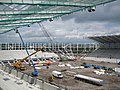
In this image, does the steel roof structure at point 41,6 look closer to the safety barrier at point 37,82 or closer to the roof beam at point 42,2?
the roof beam at point 42,2

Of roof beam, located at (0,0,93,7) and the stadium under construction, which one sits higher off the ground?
roof beam, located at (0,0,93,7)

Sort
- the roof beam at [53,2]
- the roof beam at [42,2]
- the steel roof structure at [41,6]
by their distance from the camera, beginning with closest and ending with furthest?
the roof beam at [42,2]
the roof beam at [53,2]
the steel roof structure at [41,6]

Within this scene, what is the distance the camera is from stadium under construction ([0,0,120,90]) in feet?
67.5

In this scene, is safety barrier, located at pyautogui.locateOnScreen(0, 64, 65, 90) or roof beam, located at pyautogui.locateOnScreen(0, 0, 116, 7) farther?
safety barrier, located at pyautogui.locateOnScreen(0, 64, 65, 90)

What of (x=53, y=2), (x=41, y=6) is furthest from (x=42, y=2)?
(x=41, y=6)

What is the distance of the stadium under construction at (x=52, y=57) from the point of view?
20.6 m

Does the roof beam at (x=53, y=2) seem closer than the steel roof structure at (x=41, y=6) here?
Yes

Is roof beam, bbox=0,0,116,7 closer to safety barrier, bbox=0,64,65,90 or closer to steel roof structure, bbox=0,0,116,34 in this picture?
steel roof structure, bbox=0,0,116,34

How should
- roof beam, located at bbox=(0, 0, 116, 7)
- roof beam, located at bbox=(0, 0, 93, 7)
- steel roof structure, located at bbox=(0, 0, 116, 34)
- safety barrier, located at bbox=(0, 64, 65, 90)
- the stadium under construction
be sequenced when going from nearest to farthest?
roof beam, located at bbox=(0, 0, 93, 7) → roof beam, located at bbox=(0, 0, 116, 7) → steel roof structure, located at bbox=(0, 0, 116, 34) → the stadium under construction → safety barrier, located at bbox=(0, 64, 65, 90)

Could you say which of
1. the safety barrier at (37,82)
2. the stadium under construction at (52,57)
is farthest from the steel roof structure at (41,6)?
the safety barrier at (37,82)

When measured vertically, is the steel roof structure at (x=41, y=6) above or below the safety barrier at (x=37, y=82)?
above

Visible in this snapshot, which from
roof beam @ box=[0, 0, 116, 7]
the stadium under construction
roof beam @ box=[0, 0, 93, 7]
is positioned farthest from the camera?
the stadium under construction

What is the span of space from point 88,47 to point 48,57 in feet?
80.7

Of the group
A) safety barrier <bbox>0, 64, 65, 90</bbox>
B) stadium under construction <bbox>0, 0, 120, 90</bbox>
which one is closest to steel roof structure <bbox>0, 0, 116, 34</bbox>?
stadium under construction <bbox>0, 0, 120, 90</bbox>
